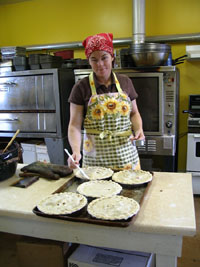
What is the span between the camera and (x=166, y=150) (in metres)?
2.55

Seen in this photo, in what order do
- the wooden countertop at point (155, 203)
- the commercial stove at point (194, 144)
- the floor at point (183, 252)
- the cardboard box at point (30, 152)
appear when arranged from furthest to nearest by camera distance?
the cardboard box at point (30, 152)
the commercial stove at point (194, 144)
the floor at point (183, 252)
the wooden countertop at point (155, 203)

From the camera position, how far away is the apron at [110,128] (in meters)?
1.64

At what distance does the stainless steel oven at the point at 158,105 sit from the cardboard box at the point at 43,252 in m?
1.61

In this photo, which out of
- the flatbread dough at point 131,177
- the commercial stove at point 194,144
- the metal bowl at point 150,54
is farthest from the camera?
the commercial stove at point 194,144

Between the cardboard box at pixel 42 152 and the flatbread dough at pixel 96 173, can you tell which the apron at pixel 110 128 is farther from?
the cardboard box at pixel 42 152

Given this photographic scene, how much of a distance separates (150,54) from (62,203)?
→ 1748 millimetres

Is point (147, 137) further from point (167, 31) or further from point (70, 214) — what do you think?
point (70, 214)

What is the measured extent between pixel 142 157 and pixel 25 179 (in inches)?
62.9

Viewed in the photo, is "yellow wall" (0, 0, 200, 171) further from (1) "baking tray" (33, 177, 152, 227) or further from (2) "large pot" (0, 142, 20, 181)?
(2) "large pot" (0, 142, 20, 181)

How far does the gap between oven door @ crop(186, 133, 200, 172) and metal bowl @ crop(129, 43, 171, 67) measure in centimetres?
83

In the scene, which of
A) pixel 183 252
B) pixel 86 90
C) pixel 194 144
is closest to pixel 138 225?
pixel 86 90

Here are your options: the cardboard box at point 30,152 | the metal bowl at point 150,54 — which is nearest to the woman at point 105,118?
the metal bowl at point 150,54

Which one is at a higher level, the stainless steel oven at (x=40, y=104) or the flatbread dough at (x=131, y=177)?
the stainless steel oven at (x=40, y=104)

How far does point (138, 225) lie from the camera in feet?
3.06
